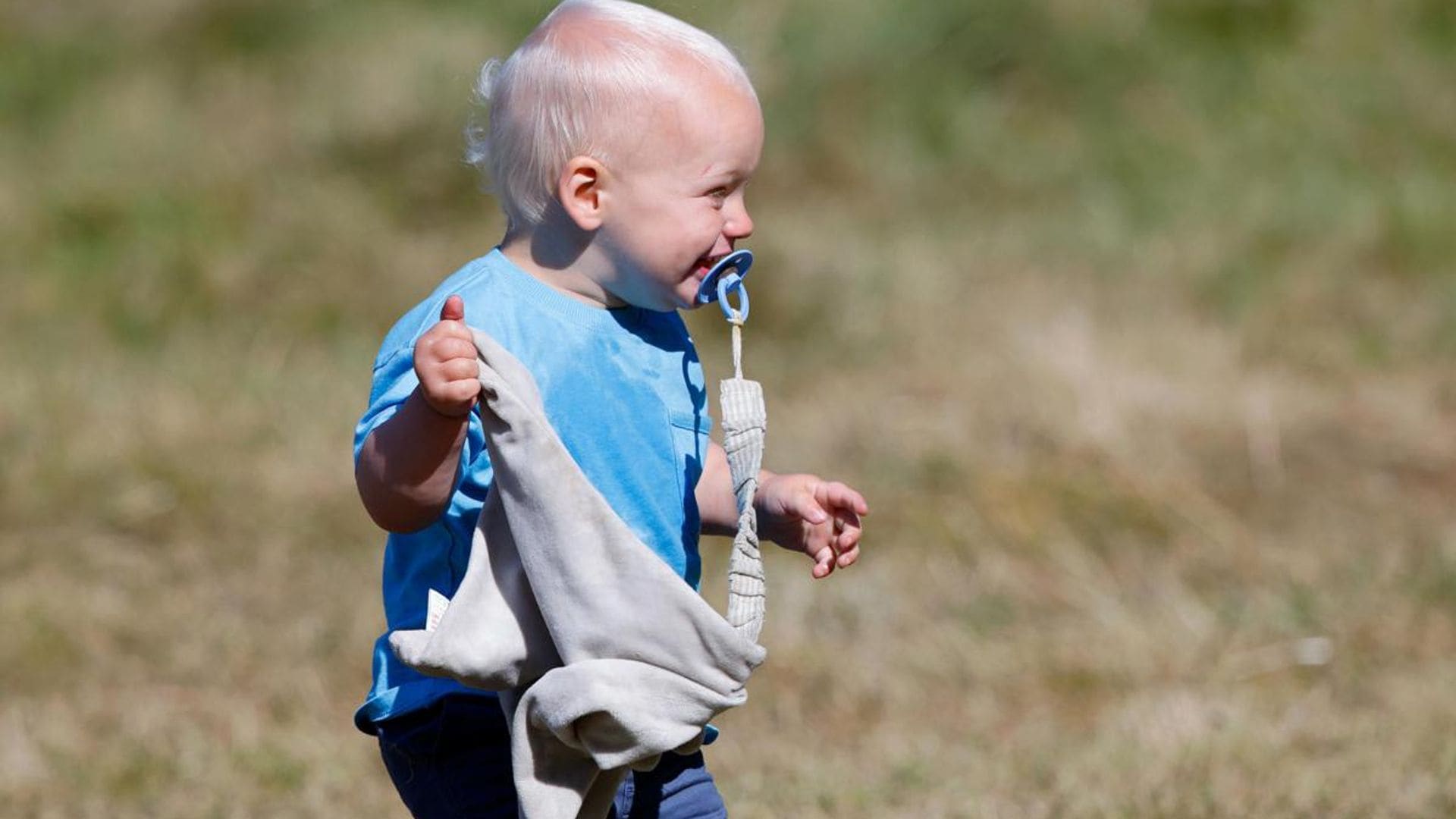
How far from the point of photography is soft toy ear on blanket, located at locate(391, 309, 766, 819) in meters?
1.96

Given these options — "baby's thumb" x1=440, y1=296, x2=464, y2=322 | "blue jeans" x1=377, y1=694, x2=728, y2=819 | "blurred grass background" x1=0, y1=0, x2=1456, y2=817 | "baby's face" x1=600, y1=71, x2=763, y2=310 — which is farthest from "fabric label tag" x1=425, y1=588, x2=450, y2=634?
"blurred grass background" x1=0, y1=0, x2=1456, y2=817

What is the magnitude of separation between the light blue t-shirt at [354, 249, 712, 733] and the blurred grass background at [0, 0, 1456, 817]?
1.33 meters

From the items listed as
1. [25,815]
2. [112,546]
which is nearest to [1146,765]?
[25,815]

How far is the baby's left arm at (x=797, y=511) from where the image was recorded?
2.21 meters

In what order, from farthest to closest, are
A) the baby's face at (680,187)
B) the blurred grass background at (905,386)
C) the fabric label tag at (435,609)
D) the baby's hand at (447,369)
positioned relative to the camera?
the blurred grass background at (905,386)
the baby's face at (680,187)
the fabric label tag at (435,609)
the baby's hand at (447,369)

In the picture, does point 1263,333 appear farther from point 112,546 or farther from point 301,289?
point 112,546

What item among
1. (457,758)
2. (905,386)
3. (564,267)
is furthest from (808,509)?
(905,386)

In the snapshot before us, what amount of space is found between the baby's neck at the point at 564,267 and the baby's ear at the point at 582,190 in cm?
5

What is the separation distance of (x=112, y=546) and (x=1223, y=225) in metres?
4.05

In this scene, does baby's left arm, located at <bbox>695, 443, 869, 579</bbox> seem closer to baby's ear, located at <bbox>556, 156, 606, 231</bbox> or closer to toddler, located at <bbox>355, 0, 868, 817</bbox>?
toddler, located at <bbox>355, 0, 868, 817</bbox>

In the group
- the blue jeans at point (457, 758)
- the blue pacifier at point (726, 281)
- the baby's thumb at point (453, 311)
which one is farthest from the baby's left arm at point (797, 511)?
the baby's thumb at point (453, 311)

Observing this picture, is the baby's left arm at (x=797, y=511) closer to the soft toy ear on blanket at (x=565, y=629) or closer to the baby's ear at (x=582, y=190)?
the soft toy ear on blanket at (x=565, y=629)

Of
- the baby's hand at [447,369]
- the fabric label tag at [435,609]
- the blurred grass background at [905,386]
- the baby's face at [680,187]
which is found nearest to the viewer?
the baby's hand at [447,369]

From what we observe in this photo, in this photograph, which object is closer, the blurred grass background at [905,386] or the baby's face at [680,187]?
the baby's face at [680,187]
